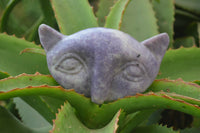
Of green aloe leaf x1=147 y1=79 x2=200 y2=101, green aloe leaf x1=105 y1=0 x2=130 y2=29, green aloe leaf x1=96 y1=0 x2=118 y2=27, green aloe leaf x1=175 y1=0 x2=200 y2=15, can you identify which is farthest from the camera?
green aloe leaf x1=175 y1=0 x2=200 y2=15

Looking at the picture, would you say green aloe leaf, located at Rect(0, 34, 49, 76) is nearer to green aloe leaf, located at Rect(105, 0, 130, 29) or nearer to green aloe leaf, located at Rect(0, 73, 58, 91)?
green aloe leaf, located at Rect(0, 73, 58, 91)

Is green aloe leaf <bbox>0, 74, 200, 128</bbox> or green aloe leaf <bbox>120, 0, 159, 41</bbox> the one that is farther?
green aloe leaf <bbox>120, 0, 159, 41</bbox>

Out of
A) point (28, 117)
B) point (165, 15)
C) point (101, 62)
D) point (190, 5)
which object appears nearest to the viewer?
point (101, 62)

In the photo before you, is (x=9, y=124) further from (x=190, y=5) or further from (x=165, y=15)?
(x=190, y=5)

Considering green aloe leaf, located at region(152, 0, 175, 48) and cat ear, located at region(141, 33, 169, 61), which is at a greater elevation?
cat ear, located at region(141, 33, 169, 61)

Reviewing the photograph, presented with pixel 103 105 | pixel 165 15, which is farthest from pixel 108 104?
pixel 165 15

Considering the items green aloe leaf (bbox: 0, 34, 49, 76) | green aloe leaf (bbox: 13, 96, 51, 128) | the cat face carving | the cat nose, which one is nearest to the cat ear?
the cat face carving

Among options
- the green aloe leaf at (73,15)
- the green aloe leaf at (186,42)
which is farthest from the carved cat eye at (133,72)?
the green aloe leaf at (186,42)

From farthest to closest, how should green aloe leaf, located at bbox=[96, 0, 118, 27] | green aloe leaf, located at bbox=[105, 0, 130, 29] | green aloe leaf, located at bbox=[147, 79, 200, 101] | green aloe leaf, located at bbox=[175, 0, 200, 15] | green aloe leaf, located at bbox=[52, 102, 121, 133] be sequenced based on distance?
green aloe leaf, located at bbox=[175, 0, 200, 15] < green aloe leaf, located at bbox=[96, 0, 118, 27] < green aloe leaf, located at bbox=[105, 0, 130, 29] < green aloe leaf, located at bbox=[147, 79, 200, 101] < green aloe leaf, located at bbox=[52, 102, 121, 133]
